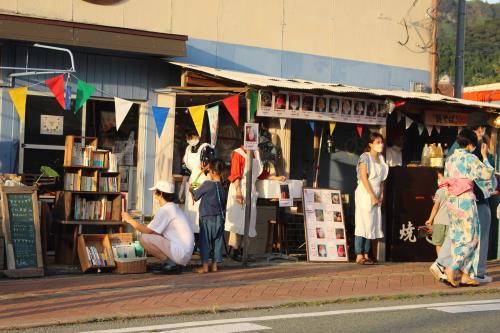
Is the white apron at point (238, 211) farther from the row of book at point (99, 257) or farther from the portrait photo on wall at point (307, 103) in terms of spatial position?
the row of book at point (99, 257)

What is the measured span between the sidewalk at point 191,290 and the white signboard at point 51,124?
10.9 ft

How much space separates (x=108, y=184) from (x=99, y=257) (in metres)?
1.60

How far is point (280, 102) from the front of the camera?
577 inches

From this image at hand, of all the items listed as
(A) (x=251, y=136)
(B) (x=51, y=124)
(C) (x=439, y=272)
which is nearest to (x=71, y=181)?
(B) (x=51, y=124)

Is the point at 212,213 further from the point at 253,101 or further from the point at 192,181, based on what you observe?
the point at 253,101

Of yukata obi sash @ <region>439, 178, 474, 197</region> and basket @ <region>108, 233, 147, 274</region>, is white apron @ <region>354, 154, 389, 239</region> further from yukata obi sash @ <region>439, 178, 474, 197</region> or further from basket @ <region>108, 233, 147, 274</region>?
basket @ <region>108, 233, 147, 274</region>

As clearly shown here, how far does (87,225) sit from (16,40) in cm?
313

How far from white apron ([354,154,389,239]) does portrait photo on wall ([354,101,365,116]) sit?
1.04 metres

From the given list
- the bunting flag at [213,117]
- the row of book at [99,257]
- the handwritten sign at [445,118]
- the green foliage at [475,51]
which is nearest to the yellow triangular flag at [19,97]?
the row of book at [99,257]

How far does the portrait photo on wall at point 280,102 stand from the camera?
14586 mm

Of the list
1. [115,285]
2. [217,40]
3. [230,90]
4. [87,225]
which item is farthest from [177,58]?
[115,285]

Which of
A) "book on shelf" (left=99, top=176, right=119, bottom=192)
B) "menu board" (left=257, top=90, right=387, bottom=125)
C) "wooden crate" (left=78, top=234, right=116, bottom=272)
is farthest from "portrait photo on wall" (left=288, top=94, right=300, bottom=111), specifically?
"wooden crate" (left=78, top=234, right=116, bottom=272)

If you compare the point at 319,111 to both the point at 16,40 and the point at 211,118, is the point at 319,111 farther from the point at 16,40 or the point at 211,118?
the point at 16,40

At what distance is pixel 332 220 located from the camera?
15.6 m
